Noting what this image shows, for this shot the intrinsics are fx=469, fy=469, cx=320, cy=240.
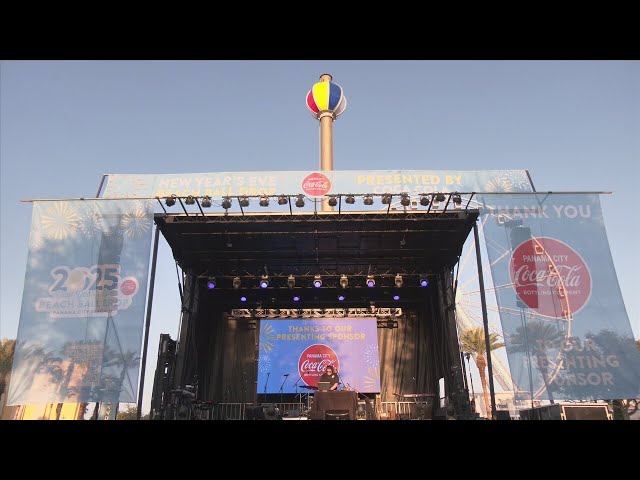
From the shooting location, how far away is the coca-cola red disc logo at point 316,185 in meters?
9.85

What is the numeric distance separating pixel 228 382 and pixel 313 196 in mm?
7334

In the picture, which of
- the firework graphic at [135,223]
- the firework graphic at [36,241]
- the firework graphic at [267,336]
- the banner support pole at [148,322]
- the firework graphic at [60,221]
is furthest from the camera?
the firework graphic at [267,336]

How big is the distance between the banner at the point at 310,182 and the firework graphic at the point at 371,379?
19.5 ft

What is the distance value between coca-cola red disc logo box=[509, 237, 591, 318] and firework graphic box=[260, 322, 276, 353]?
7422mm

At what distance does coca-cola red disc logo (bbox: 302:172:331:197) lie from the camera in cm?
985

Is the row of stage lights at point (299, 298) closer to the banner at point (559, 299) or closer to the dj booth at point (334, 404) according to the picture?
the banner at point (559, 299)

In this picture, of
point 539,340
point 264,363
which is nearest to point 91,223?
point 264,363

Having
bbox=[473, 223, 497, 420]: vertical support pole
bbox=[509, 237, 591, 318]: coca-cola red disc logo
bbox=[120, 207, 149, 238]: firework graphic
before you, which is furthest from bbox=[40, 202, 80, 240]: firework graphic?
bbox=[509, 237, 591, 318]: coca-cola red disc logo

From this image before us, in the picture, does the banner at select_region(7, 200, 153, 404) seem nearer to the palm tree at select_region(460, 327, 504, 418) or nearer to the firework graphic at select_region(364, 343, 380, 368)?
the firework graphic at select_region(364, 343, 380, 368)

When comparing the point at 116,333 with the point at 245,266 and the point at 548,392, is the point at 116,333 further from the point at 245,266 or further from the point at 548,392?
the point at 548,392

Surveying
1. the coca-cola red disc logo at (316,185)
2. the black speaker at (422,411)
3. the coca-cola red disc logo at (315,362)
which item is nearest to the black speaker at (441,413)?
the black speaker at (422,411)
